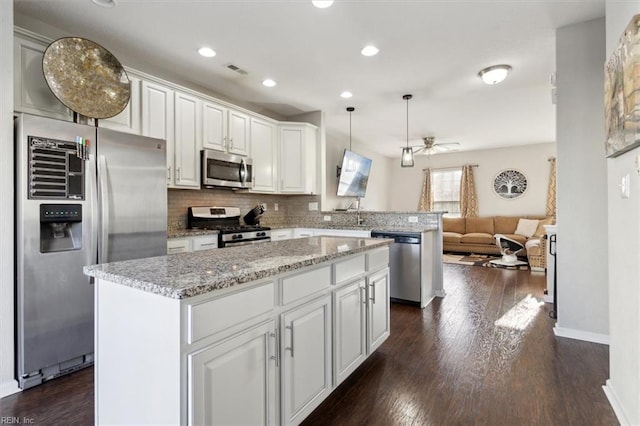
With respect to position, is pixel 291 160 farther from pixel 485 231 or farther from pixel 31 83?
pixel 485 231

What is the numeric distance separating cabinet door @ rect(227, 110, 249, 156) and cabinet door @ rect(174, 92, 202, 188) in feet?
1.50

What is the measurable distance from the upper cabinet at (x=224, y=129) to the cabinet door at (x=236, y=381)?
2827 millimetres

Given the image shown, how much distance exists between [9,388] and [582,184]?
4293 millimetres

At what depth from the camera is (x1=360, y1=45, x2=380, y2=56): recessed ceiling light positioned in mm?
3021

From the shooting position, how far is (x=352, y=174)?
20.6ft

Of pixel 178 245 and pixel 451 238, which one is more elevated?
pixel 178 245

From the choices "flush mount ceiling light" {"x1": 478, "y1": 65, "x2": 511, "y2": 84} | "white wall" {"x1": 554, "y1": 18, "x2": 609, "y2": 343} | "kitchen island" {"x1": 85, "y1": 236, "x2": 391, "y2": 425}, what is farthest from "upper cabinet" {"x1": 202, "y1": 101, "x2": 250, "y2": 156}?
"white wall" {"x1": 554, "y1": 18, "x2": 609, "y2": 343}

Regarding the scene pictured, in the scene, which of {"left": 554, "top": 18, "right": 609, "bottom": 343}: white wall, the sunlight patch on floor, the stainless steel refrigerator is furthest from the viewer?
the sunlight patch on floor

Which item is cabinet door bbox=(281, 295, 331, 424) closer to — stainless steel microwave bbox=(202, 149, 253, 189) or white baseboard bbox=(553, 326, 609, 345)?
white baseboard bbox=(553, 326, 609, 345)

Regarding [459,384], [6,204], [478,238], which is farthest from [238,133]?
[478,238]

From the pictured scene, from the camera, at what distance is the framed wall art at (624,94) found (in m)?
1.40

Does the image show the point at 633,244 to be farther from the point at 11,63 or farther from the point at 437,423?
the point at 11,63

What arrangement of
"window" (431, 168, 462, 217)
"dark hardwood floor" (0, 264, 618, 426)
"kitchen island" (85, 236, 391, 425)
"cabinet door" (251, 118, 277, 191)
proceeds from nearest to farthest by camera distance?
1. "kitchen island" (85, 236, 391, 425)
2. "dark hardwood floor" (0, 264, 618, 426)
3. "cabinet door" (251, 118, 277, 191)
4. "window" (431, 168, 462, 217)

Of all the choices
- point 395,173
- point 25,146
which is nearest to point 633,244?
point 25,146
